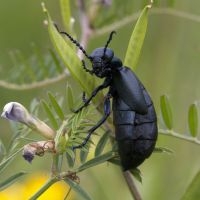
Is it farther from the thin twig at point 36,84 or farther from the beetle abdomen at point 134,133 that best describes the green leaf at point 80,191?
the thin twig at point 36,84

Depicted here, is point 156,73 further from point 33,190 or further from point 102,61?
point 102,61

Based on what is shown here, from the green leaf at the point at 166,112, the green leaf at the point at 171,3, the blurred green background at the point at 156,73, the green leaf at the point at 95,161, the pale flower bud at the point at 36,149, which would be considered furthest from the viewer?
the blurred green background at the point at 156,73

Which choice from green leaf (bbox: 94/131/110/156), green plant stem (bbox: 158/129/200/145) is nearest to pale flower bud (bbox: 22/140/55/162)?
green leaf (bbox: 94/131/110/156)

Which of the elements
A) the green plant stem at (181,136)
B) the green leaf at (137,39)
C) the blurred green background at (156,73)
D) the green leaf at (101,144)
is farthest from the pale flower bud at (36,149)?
the blurred green background at (156,73)

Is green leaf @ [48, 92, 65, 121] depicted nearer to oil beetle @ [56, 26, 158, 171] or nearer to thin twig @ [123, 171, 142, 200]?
oil beetle @ [56, 26, 158, 171]

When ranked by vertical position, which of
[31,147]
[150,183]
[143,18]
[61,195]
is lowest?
[150,183]

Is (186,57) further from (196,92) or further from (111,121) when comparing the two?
(111,121)

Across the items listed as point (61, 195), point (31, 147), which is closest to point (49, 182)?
point (31, 147)

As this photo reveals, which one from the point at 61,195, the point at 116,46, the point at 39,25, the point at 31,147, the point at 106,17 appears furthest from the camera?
the point at 39,25
